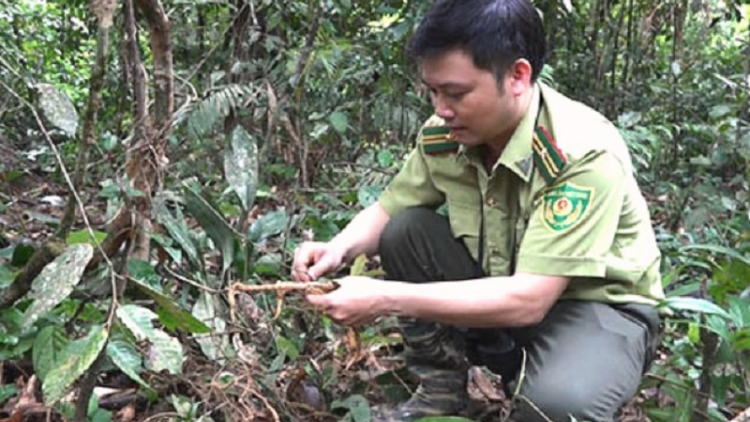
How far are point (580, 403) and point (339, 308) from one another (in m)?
Result: 0.53

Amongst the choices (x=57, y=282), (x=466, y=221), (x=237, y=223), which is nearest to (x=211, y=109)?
(x=237, y=223)

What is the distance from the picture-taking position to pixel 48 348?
1.75m

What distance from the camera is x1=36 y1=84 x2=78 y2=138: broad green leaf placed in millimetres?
1626

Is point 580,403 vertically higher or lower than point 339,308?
lower

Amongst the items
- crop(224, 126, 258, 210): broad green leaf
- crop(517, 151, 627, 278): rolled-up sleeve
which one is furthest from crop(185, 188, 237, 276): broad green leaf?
crop(517, 151, 627, 278): rolled-up sleeve

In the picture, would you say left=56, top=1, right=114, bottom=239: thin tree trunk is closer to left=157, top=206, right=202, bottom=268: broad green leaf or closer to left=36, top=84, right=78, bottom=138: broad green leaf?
left=36, top=84, right=78, bottom=138: broad green leaf

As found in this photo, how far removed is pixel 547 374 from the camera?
187 cm

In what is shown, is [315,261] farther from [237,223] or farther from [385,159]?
[385,159]

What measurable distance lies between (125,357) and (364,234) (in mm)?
754

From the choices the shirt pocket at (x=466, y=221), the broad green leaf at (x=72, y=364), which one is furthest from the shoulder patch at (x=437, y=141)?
the broad green leaf at (x=72, y=364)

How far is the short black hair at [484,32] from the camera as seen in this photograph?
1829 mm

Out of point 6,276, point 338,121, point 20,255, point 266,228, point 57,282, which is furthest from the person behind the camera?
point 338,121

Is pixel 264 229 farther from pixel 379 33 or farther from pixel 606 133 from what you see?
pixel 379 33

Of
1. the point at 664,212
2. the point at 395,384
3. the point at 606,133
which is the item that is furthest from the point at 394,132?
the point at 606,133
